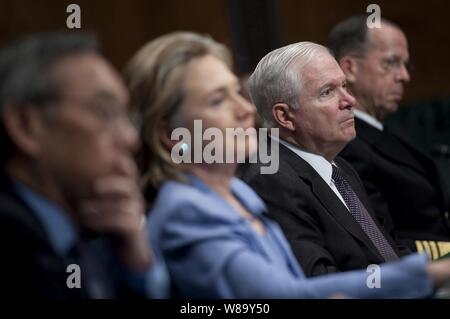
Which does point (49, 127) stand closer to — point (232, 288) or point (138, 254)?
point (138, 254)

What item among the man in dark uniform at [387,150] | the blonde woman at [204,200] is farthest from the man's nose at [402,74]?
the blonde woman at [204,200]

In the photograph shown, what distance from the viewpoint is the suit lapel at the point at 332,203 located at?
2.93 meters

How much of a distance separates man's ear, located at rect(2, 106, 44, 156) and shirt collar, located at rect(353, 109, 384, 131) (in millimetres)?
2324

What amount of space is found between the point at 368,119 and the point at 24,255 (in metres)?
2.37

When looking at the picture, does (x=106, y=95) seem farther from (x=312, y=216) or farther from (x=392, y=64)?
(x=392, y=64)

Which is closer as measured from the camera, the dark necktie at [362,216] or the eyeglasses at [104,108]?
the eyeglasses at [104,108]

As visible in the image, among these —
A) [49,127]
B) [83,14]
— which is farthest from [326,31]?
[49,127]

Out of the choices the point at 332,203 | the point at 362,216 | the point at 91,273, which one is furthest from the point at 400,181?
the point at 91,273

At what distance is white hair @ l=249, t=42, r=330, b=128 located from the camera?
3.03 metres

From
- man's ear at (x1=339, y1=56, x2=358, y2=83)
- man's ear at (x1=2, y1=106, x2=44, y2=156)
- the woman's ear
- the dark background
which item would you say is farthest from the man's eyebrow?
the dark background

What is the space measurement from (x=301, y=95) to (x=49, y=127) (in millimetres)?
1358

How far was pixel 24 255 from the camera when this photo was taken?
6.04 feet

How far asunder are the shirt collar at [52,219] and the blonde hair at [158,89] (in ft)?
0.87

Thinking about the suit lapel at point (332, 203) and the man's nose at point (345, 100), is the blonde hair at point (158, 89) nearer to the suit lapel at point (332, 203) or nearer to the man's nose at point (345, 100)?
the suit lapel at point (332, 203)
